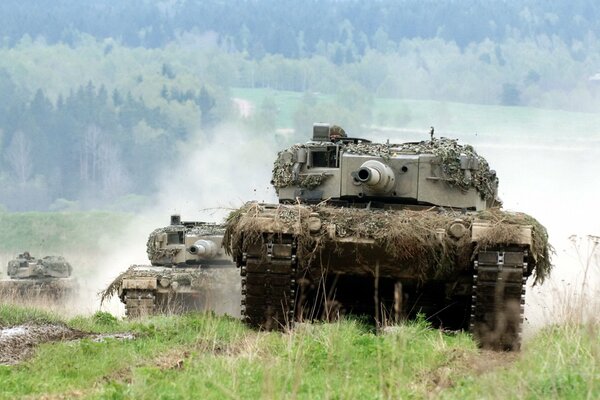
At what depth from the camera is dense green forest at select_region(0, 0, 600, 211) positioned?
66938 millimetres

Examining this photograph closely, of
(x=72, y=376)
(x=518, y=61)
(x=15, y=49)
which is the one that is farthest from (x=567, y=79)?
(x=72, y=376)

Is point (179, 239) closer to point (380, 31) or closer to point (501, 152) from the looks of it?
point (501, 152)

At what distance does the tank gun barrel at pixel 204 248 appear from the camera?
2375 cm

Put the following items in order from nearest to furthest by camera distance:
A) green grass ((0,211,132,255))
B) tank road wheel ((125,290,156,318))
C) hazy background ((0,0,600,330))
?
tank road wheel ((125,290,156,318))
hazy background ((0,0,600,330))
green grass ((0,211,132,255))

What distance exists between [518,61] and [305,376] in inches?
2390

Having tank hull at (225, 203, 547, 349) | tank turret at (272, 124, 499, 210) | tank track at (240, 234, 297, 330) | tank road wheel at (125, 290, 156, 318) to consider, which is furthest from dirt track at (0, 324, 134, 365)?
tank road wheel at (125, 290, 156, 318)

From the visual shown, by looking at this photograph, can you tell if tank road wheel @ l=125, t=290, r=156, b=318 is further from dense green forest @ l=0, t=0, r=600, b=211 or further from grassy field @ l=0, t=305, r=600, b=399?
dense green forest @ l=0, t=0, r=600, b=211

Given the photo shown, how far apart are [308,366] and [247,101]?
66.2 metres

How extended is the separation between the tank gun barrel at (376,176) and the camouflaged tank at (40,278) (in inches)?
565

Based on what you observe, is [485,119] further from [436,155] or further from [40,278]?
[436,155]

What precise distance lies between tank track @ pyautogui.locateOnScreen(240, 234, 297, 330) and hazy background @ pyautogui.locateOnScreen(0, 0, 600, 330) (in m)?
25.5

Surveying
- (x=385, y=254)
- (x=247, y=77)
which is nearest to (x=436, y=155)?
(x=385, y=254)

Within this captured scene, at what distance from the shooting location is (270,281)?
1551 centimetres

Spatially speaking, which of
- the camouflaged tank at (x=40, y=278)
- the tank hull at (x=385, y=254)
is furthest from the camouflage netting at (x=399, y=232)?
the camouflaged tank at (x=40, y=278)
